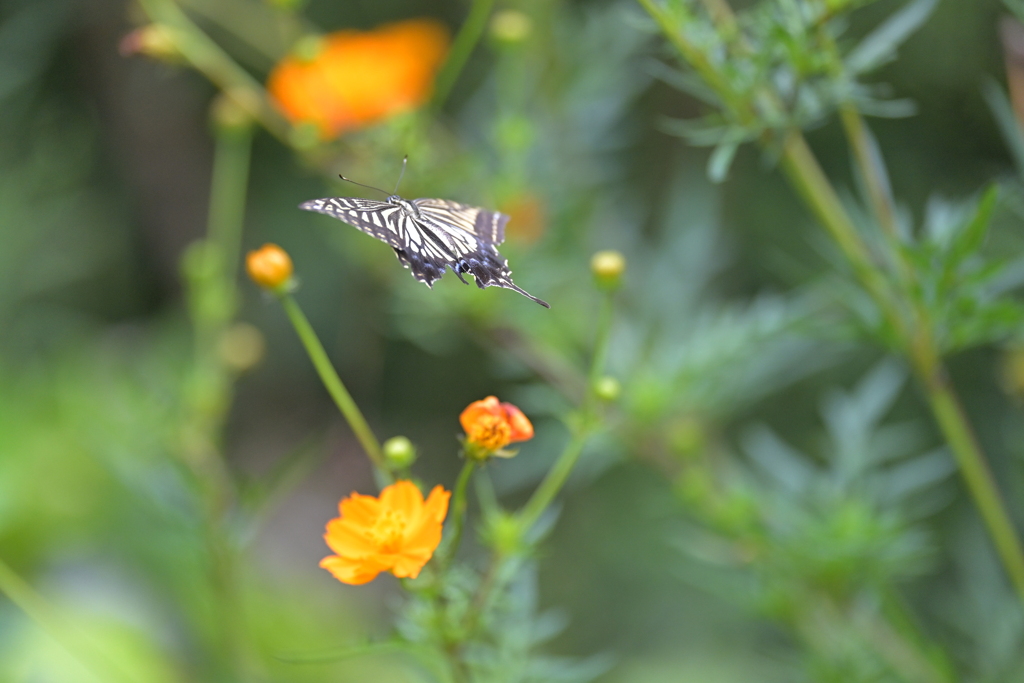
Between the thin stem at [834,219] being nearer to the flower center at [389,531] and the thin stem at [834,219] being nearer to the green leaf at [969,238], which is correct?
the green leaf at [969,238]

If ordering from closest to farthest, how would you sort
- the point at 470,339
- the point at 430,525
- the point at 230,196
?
the point at 430,525 < the point at 470,339 < the point at 230,196

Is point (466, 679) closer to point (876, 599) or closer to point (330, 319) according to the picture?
point (876, 599)

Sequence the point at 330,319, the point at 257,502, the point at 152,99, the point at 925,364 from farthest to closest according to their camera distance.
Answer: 1. the point at 152,99
2. the point at 330,319
3. the point at 257,502
4. the point at 925,364

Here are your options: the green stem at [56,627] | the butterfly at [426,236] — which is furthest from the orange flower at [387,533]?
the green stem at [56,627]

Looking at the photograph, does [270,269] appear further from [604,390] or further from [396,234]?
[604,390]

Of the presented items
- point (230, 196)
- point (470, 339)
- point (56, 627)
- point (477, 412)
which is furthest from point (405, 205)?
point (230, 196)

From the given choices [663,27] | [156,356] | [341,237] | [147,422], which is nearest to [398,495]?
[663,27]

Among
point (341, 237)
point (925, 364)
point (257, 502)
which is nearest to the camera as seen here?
point (925, 364)

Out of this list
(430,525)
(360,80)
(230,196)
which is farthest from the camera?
(230,196)
